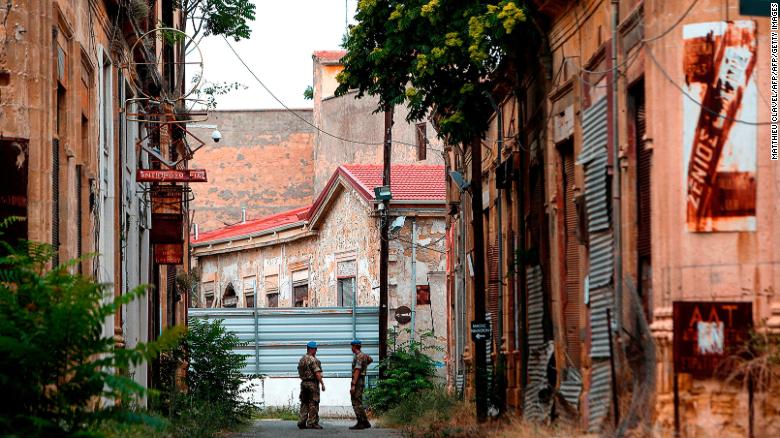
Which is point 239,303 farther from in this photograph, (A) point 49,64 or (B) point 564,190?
(A) point 49,64

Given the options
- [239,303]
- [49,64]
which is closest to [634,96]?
[49,64]

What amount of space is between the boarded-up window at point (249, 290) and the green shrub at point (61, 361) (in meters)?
37.9

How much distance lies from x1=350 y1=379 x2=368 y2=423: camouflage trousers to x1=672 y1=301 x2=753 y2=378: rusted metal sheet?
12811 mm

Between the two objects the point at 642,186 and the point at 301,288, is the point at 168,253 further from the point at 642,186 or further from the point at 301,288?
the point at 301,288

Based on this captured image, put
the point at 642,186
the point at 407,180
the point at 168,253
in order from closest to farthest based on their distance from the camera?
the point at 642,186 < the point at 168,253 < the point at 407,180

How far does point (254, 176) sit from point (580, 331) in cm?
3868

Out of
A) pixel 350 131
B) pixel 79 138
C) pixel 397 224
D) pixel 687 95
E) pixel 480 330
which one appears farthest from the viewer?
pixel 350 131

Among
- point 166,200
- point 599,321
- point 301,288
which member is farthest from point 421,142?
point 599,321

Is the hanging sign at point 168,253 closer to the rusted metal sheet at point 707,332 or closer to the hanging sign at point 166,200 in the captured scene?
the hanging sign at point 166,200

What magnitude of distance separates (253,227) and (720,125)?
36423 millimetres

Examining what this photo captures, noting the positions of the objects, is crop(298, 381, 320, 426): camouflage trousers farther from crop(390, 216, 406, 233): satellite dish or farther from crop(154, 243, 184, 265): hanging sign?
crop(390, 216, 406, 233): satellite dish

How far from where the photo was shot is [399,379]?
105 feet

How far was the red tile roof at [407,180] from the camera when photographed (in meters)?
38.6

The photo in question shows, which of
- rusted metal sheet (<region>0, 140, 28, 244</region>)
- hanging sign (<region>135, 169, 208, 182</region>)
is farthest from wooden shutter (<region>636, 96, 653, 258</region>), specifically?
hanging sign (<region>135, 169, 208, 182</region>)
